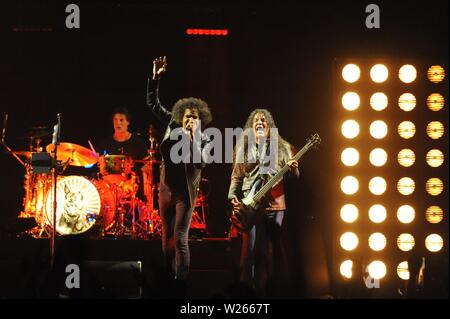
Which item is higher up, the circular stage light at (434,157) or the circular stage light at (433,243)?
the circular stage light at (434,157)

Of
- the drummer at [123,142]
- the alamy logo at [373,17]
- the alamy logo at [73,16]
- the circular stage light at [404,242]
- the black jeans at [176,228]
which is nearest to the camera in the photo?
the black jeans at [176,228]

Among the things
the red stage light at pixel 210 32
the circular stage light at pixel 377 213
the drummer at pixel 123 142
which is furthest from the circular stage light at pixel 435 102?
the drummer at pixel 123 142

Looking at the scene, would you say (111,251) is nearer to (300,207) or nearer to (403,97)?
(300,207)

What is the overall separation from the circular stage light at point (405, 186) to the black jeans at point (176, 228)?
8.10 ft

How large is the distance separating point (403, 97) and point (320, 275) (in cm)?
224

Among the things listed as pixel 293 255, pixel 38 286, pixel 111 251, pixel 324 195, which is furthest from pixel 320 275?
pixel 38 286

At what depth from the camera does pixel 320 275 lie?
7648 mm

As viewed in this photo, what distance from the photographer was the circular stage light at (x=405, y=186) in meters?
7.86

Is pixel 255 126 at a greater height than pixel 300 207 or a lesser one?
greater

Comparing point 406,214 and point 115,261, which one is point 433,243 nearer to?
point 406,214

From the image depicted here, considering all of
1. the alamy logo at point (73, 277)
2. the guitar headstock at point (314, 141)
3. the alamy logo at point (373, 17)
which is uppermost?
the alamy logo at point (373, 17)

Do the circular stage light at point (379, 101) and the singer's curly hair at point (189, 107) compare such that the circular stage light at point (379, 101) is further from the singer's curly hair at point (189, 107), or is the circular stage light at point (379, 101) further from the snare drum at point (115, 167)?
the snare drum at point (115, 167)

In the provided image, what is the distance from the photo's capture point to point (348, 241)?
778 centimetres

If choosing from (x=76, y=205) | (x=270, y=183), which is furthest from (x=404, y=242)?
(x=76, y=205)
